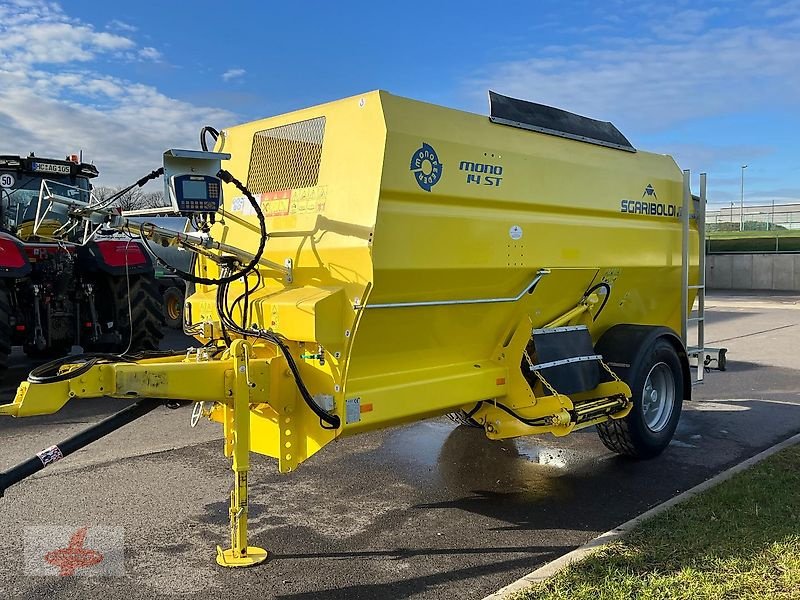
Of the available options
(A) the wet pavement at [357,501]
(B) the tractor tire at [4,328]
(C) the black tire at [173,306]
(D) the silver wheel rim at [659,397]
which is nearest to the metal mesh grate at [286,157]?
(A) the wet pavement at [357,501]

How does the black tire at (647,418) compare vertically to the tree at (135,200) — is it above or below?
below

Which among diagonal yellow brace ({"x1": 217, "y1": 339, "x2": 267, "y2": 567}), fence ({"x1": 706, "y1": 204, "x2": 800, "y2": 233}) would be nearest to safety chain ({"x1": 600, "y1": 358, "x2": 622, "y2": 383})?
diagonal yellow brace ({"x1": 217, "y1": 339, "x2": 267, "y2": 567})

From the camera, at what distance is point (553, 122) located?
5238 millimetres

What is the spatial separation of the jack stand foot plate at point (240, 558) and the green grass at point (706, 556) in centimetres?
140

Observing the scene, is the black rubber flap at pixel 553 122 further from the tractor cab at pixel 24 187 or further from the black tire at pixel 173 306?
the black tire at pixel 173 306

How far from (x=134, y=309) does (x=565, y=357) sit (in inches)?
234

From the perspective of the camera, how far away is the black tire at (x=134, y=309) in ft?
30.1

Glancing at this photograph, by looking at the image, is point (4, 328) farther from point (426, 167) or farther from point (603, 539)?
point (603, 539)

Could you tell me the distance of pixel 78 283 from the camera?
8.98 metres

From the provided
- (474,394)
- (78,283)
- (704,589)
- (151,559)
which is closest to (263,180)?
(474,394)

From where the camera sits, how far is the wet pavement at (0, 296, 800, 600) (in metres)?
3.81

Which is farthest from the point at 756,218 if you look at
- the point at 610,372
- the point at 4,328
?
the point at 4,328

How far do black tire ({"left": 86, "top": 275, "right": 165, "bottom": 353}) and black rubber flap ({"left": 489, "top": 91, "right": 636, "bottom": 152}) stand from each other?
5904mm

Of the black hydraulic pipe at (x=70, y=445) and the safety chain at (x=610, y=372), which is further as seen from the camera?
the safety chain at (x=610, y=372)
